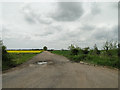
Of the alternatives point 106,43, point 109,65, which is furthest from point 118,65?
point 106,43

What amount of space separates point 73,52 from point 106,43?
11633 millimetres

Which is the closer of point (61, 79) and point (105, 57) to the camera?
point (61, 79)

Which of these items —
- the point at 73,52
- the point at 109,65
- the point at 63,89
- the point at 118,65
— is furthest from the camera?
the point at 73,52

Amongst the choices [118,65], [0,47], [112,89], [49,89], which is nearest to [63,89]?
[49,89]

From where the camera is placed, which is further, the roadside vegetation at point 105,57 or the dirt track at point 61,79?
the roadside vegetation at point 105,57

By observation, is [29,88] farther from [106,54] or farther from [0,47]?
[106,54]

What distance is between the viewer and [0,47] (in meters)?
10.7

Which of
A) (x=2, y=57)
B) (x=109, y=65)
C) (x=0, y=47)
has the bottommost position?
(x=109, y=65)

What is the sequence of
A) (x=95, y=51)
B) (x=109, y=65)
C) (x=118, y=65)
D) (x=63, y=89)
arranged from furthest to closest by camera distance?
(x=95, y=51) → (x=109, y=65) → (x=118, y=65) → (x=63, y=89)

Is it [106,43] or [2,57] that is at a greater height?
[106,43]

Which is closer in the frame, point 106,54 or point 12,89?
point 12,89

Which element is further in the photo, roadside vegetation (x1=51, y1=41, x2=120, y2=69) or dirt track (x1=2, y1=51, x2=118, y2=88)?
roadside vegetation (x1=51, y1=41, x2=120, y2=69)

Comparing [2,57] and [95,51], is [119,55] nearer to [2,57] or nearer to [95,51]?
[95,51]

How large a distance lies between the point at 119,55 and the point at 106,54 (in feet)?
7.43
